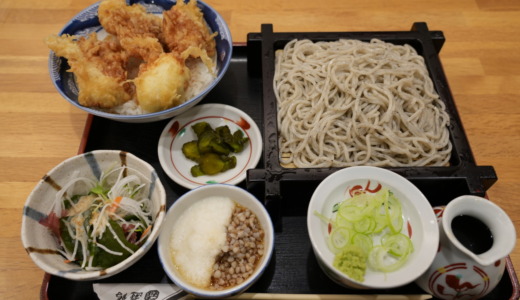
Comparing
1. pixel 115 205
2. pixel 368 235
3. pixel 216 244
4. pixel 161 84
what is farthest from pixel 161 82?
pixel 368 235

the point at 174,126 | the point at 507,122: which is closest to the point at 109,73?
the point at 174,126

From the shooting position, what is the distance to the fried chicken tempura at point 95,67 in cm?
183

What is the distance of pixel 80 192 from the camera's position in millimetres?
1679

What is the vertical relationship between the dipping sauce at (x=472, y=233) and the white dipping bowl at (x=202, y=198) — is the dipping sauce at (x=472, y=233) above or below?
above

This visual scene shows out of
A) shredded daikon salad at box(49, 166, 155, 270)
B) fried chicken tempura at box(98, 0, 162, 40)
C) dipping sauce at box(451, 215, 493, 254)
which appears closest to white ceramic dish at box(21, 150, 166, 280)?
shredded daikon salad at box(49, 166, 155, 270)

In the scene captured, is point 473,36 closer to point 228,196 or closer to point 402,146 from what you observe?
point 402,146

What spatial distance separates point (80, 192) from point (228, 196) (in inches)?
26.8

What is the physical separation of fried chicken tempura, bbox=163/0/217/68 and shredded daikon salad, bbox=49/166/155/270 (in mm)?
767

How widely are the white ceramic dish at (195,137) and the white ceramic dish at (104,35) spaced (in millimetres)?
109

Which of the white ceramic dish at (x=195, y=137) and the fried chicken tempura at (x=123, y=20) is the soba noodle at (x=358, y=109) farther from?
the fried chicken tempura at (x=123, y=20)

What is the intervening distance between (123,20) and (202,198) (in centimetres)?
113

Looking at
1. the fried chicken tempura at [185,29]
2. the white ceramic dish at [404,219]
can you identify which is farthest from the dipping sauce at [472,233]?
the fried chicken tempura at [185,29]

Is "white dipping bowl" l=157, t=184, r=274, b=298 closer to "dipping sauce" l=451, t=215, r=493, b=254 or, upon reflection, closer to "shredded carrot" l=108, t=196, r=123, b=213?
"shredded carrot" l=108, t=196, r=123, b=213

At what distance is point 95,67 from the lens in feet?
6.19
